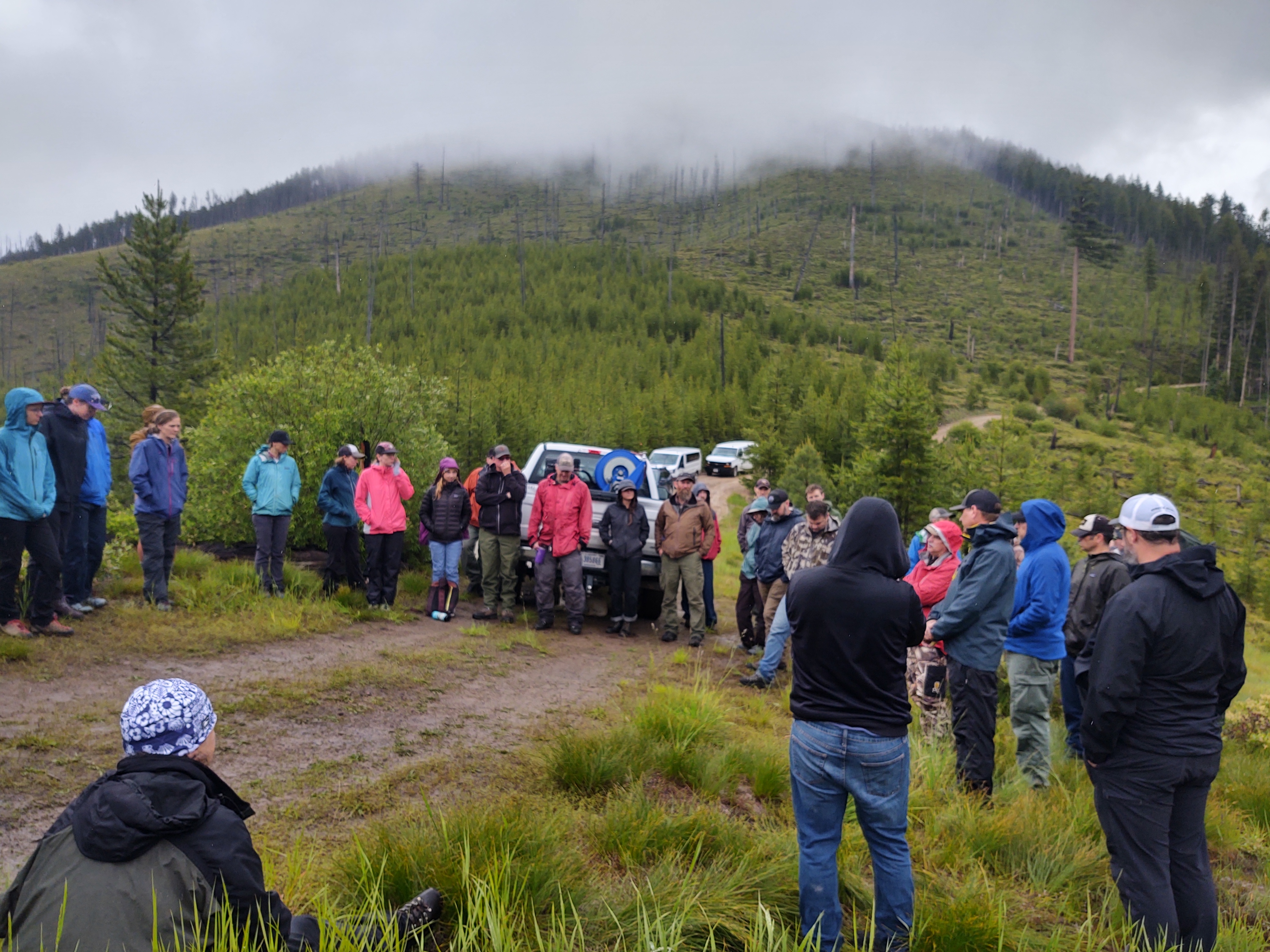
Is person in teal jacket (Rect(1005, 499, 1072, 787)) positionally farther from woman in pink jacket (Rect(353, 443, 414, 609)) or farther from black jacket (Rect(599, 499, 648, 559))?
woman in pink jacket (Rect(353, 443, 414, 609))

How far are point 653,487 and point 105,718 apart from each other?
7.43 meters

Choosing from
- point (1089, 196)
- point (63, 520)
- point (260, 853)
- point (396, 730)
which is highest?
point (1089, 196)

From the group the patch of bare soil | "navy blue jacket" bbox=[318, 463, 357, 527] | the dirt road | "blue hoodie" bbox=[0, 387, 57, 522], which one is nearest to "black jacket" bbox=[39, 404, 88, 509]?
"blue hoodie" bbox=[0, 387, 57, 522]

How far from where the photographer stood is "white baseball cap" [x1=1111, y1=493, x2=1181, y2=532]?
3365 millimetres

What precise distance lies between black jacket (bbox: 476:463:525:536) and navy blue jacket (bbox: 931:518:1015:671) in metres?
5.58

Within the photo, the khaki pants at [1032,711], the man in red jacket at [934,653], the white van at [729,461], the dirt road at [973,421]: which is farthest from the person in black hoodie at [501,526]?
the dirt road at [973,421]

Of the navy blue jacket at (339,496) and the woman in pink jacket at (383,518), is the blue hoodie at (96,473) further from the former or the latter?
the woman in pink jacket at (383,518)

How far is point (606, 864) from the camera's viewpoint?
349cm

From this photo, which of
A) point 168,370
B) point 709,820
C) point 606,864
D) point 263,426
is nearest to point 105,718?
point 606,864

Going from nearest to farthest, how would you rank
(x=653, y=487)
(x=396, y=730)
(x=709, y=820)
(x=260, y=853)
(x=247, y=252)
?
(x=260, y=853)
(x=709, y=820)
(x=396, y=730)
(x=653, y=487)
(x=247, y=252)

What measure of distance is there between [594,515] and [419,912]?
25.3ft

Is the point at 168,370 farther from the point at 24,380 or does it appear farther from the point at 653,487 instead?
the point at 24,380

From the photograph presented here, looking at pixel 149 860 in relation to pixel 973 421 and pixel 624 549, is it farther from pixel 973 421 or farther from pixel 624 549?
pixel 973 421

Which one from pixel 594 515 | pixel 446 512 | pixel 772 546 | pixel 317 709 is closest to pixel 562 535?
pixel 594 515
